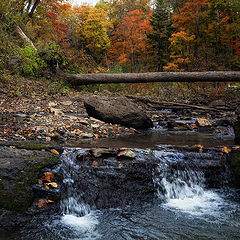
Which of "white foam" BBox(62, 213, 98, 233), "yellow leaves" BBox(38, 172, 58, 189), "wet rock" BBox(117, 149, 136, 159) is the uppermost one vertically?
"wet rock" BBox(117, 149, 136, 159)

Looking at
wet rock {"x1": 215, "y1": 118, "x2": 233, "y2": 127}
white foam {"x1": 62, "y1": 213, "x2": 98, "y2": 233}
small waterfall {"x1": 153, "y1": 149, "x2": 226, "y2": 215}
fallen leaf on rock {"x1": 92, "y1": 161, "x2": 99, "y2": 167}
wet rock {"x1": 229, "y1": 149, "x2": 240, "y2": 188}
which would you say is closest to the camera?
white foam {"x1": 62, "y1": 213, "x2": 98, "y2": 233}

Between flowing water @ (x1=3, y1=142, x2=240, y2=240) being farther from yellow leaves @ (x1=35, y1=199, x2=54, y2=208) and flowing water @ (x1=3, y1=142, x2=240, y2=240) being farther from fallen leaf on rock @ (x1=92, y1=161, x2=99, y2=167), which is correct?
fallen leaf on rock @ (x1=92, y1=161, x2=99, y2=167)

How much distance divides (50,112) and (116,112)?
2147 millimetres

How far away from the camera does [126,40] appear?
23.5 m

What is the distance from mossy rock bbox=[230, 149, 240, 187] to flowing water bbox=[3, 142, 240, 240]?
12.1 inches

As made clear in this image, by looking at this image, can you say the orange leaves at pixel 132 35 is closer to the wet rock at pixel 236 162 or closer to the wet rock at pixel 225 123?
the wet rock at pixel 225 123

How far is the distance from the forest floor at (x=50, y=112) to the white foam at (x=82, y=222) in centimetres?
238

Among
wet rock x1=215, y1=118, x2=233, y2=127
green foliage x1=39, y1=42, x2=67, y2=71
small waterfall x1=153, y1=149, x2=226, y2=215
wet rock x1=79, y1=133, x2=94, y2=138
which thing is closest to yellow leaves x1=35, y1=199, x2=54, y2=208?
small waterfall x1=153, y1=149, x2=226, y2=215

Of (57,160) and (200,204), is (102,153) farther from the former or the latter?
(200,204)

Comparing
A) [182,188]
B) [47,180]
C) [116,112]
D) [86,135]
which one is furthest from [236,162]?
[116,112]

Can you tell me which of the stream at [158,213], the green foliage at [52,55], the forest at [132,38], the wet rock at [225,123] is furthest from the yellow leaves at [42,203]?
the green foliage at [52,55]

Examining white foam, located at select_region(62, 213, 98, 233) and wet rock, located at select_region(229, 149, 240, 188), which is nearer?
white foam, located at select_region(62, 213, 98, 233)

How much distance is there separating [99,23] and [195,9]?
9225 mm

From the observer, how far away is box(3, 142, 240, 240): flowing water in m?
2.33
